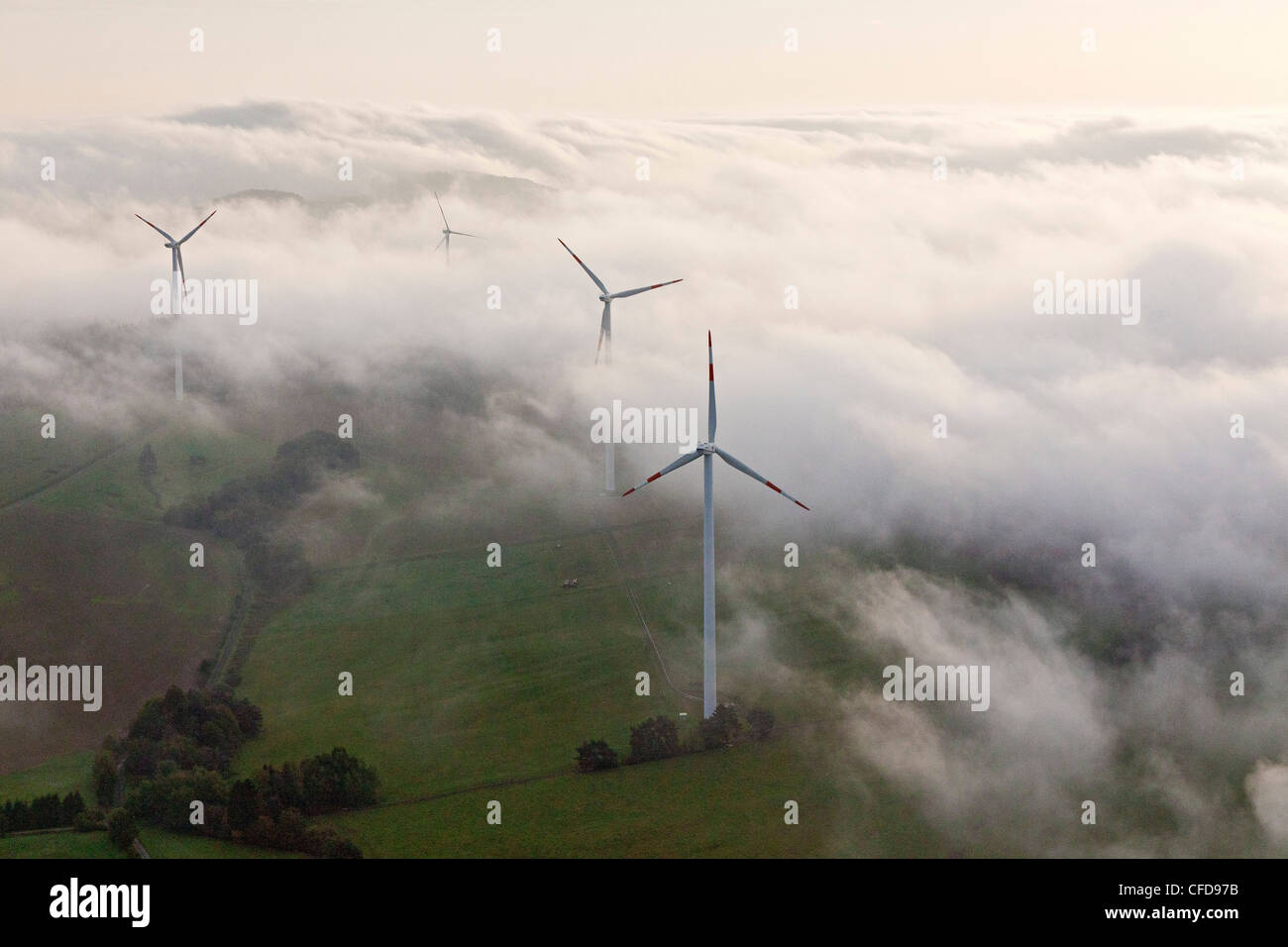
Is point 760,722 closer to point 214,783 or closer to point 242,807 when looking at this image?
point 242,807

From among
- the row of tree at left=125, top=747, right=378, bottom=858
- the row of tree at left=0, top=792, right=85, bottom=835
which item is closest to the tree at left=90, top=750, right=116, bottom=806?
the row of tree at left=0, top=792, right=85, bottom=835

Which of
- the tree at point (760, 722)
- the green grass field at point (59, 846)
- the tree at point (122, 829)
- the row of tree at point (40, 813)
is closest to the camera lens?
the green grass field at point (59, 846)

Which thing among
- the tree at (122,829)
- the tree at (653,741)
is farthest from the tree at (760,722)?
the tree at (122,829)

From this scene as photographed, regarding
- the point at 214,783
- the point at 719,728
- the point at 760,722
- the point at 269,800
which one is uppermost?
the point at 760,722

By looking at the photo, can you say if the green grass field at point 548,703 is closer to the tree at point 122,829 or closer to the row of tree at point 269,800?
the row of tree at point 269,800

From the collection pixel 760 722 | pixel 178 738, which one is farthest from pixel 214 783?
pixel 760 722

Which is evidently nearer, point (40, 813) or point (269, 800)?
point (269, 800)

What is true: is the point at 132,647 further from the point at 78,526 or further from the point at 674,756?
the point at 674,756

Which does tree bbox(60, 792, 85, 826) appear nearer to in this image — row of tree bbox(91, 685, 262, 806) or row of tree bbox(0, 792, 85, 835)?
row of tree bbox(0, 792, 85, 835)
